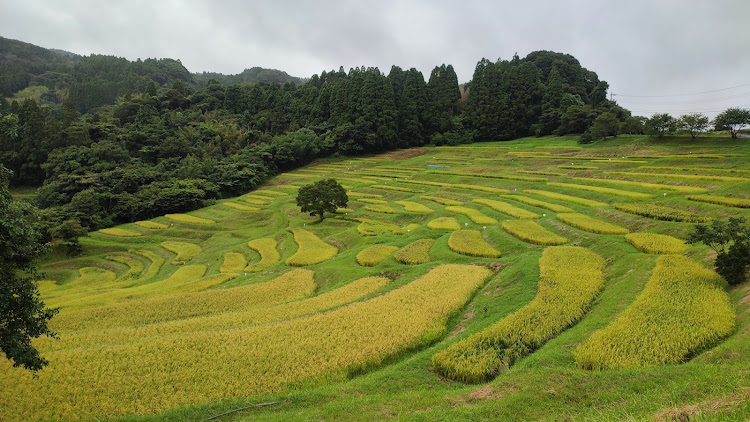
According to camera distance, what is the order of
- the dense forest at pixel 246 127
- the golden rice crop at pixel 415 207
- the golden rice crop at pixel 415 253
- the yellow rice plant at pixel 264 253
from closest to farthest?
the golden rice crop at pixel 415 253
the yellow rice plant at pixel 264 253
the golden rice crop at pixel 415 207
the dense forest at pixel 246 127

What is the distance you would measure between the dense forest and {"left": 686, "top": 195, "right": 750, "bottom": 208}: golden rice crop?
37.4 metres

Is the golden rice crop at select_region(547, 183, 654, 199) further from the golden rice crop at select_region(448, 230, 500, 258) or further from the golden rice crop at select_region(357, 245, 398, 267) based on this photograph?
the golden rice crop at select_region(357, 245, 398, 267)

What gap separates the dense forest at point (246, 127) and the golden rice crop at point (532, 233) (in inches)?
1682

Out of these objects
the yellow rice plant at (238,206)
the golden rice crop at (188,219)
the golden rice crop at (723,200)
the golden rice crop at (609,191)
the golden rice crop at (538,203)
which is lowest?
the golden rice crop at (188,219)

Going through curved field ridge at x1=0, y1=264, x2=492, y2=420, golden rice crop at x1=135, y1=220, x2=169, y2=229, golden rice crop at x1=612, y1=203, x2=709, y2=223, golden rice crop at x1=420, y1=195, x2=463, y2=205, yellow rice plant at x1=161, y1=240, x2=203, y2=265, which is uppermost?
golden rice crop at x1=612, y1=203, x2=709, y2=223

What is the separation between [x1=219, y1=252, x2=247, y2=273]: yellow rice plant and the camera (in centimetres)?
3035

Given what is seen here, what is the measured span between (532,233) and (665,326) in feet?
48.0

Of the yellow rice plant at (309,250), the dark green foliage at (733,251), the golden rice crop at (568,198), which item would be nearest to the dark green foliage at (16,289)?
the yellow rice plant at (309,250)

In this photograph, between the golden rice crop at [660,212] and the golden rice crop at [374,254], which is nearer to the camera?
the golden rice crop at [660,212]

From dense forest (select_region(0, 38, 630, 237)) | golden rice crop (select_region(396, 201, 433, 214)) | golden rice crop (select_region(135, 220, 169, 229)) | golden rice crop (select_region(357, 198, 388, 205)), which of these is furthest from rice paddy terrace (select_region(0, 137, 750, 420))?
dense forest (select_region(0, 38, 630, 237))

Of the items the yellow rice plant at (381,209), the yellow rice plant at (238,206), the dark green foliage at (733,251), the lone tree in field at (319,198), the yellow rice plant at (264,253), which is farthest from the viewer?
the yellow rice plant at (238,206)

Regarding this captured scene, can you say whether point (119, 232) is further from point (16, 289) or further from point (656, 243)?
point (656, 243)

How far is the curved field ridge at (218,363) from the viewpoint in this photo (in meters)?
10.5

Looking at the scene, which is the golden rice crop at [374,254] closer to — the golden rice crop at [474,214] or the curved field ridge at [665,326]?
the golden rice crop at [474,214]
